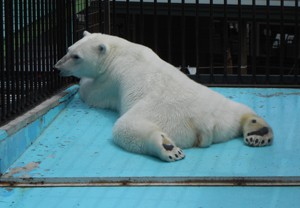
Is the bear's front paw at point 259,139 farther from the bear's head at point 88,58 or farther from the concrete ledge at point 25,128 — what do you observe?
the concrete ledge at point 25,128

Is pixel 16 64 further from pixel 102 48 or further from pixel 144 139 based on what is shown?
pixel 144 139

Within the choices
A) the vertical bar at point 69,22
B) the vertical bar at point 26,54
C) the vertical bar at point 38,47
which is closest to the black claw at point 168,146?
the vertical bar at point 26,54

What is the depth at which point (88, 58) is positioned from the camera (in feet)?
15.3

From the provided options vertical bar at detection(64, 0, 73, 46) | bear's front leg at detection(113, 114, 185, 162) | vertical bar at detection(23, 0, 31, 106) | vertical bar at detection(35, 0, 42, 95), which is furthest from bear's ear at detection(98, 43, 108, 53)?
vertical bar at detection(64, 0, 73, 46)

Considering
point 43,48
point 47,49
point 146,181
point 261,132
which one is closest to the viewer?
point 146,181

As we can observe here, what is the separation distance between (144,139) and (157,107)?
0.33 m

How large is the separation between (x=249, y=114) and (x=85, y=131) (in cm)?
133

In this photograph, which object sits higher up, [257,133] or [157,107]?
[157,107]

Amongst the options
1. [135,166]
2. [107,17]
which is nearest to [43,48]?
[107,17]

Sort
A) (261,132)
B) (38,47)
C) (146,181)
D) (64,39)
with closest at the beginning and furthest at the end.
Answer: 1. (146,181)
2. (261,132)
3. (38,47)
4. (64,39)

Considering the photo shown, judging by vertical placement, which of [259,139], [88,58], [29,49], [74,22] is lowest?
[259,139]

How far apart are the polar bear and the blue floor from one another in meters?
0.08

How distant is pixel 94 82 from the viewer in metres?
4.85

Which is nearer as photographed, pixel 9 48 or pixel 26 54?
pixel 9 48
